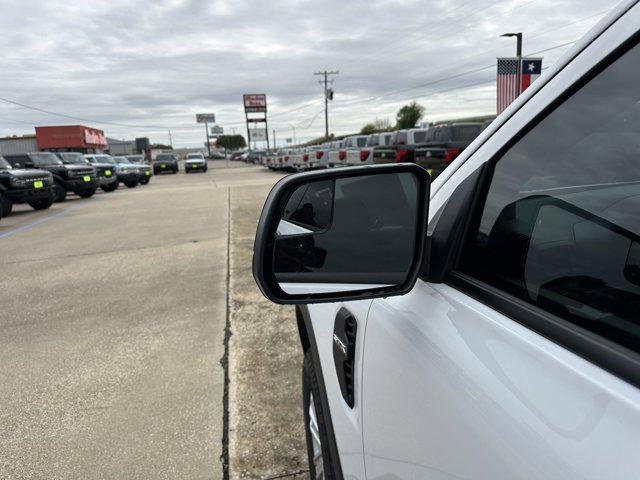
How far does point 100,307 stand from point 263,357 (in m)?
2.28

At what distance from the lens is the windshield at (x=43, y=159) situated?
1630 cm

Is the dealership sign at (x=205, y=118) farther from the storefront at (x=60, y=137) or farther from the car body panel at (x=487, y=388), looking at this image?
the car body panel at (x=487, y=388)

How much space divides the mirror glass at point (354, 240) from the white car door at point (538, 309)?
97mm

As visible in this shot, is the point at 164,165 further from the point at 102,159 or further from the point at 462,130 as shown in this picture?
the point at 462,130

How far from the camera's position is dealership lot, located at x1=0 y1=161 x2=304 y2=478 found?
102 inches

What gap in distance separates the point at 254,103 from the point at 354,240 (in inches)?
3266

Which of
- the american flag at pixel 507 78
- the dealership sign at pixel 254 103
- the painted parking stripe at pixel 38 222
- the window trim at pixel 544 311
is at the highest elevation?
the dealership sign at pixel 254 103

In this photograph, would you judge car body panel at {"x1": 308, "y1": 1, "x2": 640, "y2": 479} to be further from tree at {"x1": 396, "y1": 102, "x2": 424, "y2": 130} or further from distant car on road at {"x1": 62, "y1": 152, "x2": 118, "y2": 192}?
tree at {"x1": 396, "y1": 102, "x2": 424, "y2": 130}

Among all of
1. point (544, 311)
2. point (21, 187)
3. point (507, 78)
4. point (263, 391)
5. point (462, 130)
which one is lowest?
point (263, 391)

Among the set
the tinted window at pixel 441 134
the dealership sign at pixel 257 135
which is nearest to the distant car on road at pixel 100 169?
the tinted window at pixel 441 134

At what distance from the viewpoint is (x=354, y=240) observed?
1.17 m

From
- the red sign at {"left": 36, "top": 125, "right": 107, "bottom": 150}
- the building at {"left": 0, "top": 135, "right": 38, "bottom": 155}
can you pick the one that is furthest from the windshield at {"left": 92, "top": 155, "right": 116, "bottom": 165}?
the building at {"left": 0, "top": 135, "right": 38, "bottom": 155}

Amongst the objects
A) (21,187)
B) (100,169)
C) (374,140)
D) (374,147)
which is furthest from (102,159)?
(374,147)

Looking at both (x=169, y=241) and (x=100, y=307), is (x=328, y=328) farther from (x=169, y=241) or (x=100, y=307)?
(x=169, y=241)
